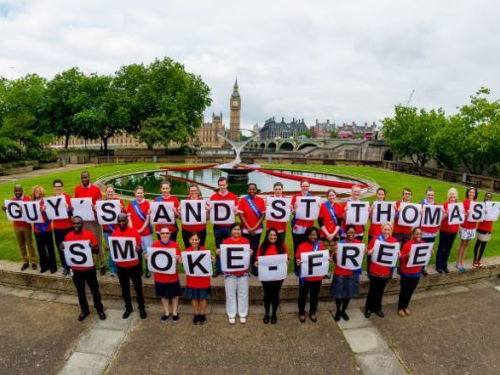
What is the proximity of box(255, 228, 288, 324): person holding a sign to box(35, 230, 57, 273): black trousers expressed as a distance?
17.3 feet

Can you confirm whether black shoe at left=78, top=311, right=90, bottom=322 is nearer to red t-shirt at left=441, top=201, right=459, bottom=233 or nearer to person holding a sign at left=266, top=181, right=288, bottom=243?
person holding a sign at left=266, top=181, right=288, bottom=243

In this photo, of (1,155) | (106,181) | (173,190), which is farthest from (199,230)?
(1,155)

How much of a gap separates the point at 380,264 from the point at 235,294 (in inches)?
125

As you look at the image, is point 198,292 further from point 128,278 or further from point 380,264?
point 380,264

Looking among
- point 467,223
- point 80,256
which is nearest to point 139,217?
point 80,256

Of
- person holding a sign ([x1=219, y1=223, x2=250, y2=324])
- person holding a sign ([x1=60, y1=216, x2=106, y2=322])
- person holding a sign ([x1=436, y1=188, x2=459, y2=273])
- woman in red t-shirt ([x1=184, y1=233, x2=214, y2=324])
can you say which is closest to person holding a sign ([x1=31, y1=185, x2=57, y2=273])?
person holding a sign ([x1=60, y1=216, x2=106, y2=322])

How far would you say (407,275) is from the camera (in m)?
6.99

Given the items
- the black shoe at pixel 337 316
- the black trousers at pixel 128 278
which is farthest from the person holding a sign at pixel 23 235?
the black shoe at pixel 337 316

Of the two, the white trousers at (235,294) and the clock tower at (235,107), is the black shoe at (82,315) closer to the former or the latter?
the white trousers at (235,294)

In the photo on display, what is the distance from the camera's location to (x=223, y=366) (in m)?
5.53

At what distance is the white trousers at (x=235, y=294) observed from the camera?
264 inches

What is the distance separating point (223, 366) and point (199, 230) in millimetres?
3267

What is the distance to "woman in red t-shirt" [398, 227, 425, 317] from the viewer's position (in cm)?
673

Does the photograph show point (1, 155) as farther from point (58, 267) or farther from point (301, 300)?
point (301, 300)
